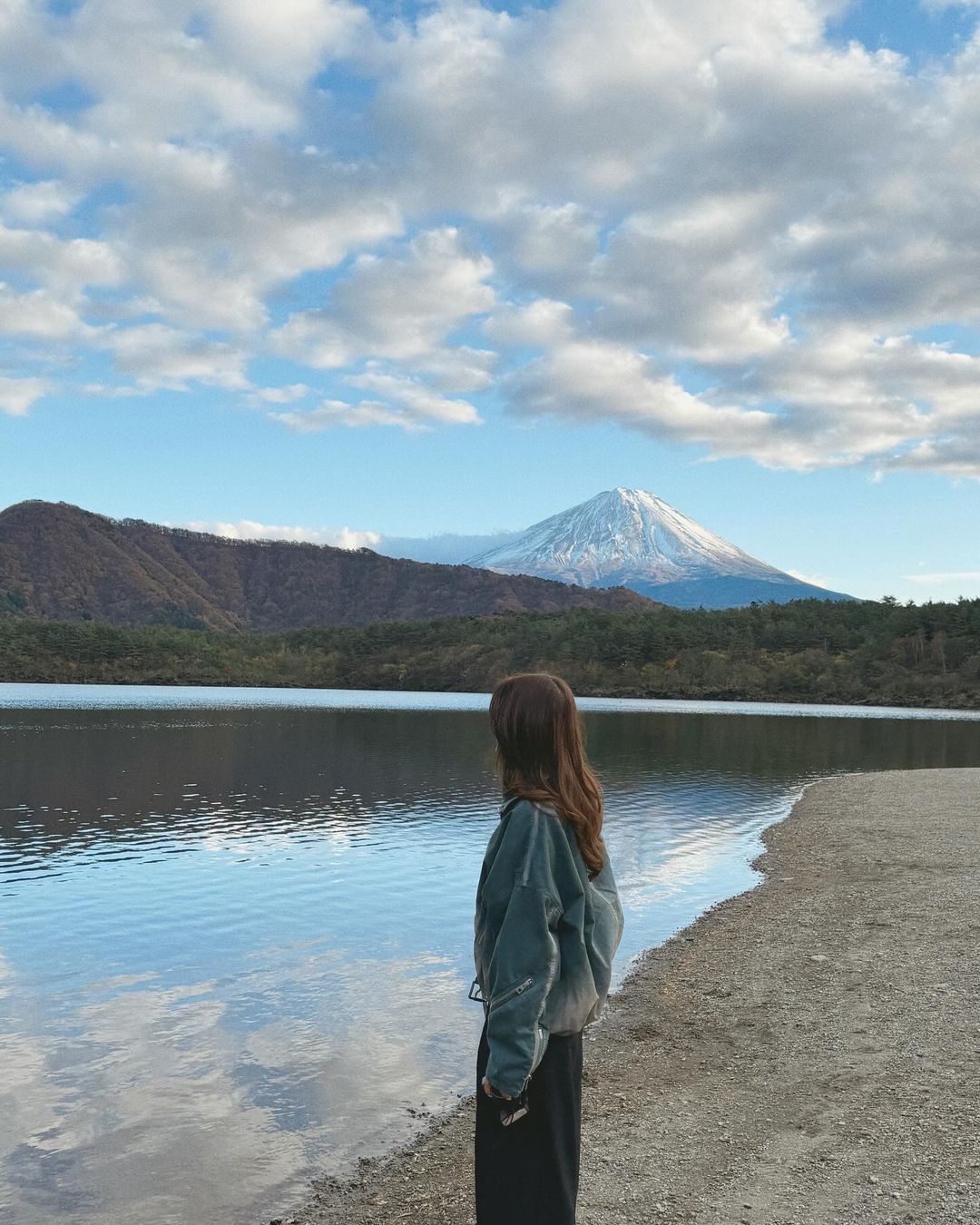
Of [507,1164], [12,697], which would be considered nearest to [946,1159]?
[507,1164]

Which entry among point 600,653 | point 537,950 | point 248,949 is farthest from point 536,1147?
point 600,653

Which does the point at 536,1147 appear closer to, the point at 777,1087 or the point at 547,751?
the point at 547,751

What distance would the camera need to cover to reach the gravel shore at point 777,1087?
211 inches

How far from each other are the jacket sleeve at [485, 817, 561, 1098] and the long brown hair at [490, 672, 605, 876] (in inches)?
8.6

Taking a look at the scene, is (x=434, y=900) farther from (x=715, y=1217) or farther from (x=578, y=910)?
(x=578, y=910)

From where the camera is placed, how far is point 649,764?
37781mm

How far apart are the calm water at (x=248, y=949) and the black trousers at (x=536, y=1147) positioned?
9.44 feet

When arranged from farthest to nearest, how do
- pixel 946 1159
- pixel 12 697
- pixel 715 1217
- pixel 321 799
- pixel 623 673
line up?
pixel 623 673, pixel 12 697, pixel 321 799, pixel 946 1159, pixel 715 1217

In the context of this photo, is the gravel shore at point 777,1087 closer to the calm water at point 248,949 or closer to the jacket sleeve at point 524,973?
the calm water at point 248,949

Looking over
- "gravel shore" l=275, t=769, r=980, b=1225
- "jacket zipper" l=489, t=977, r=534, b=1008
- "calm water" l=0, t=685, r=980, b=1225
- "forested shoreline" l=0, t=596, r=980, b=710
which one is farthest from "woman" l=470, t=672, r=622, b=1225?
"forested shoreline" l=0, t=596, r=980, b=710

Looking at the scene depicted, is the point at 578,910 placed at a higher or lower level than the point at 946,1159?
higher

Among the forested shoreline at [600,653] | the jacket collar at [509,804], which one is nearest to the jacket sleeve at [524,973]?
the jacket collar at [509,804]

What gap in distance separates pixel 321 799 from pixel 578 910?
2511 cm

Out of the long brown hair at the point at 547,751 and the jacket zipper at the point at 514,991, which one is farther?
the long brown hair at the point at 547,751
